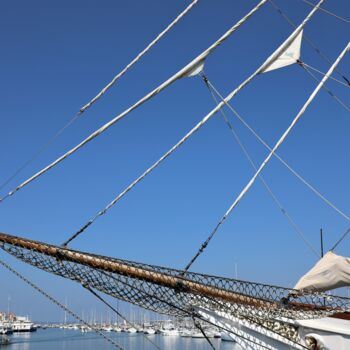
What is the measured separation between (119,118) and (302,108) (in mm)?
6096

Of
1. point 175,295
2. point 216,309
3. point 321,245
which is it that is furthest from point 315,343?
point 321,245

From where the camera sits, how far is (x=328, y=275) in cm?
1423

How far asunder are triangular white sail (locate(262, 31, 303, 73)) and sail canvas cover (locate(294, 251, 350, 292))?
20.2 feet

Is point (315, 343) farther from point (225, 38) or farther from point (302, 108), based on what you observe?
point (225, 38)

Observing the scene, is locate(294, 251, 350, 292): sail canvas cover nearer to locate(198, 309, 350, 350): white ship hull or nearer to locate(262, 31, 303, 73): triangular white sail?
locate(198, 309, 350, 350): white ship hull

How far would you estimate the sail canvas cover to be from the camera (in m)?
14.1

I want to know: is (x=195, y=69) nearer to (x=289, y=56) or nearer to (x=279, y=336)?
(x=289, y=56)

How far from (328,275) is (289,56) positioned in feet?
23.5

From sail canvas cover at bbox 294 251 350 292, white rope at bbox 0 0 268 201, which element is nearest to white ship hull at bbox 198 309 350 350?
sail canvas cover at bbox 294 251 350 292

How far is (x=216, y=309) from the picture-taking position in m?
14.3

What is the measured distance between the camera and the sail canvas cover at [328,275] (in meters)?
14.1

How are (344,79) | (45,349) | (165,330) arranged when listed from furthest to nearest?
1. (165,330)
2. (45,349)
3. (344,79)

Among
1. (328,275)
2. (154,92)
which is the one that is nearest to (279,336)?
(328,275)

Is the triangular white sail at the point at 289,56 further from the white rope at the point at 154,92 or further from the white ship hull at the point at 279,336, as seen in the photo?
the white ship hull at the point at 279,336
